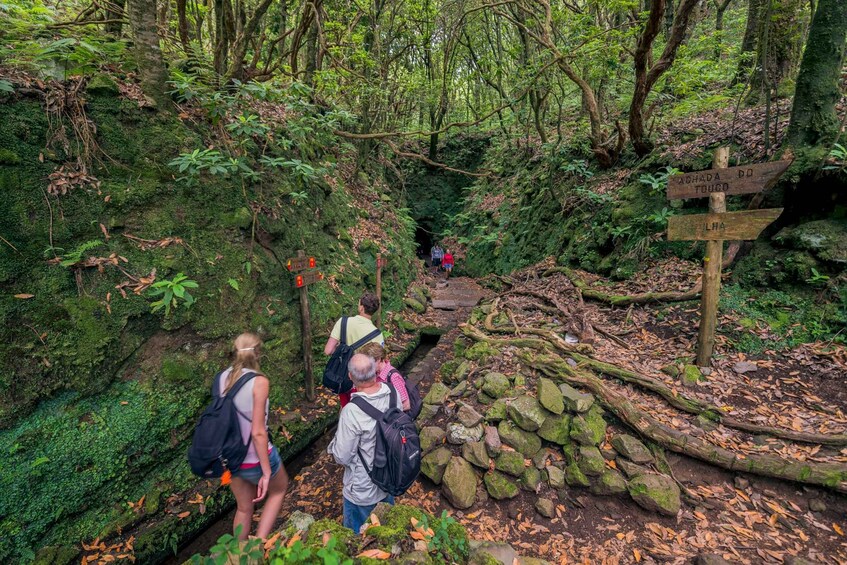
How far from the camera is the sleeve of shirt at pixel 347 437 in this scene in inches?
98.1

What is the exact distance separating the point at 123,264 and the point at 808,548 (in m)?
6.89

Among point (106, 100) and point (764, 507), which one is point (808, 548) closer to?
point (764, 507)

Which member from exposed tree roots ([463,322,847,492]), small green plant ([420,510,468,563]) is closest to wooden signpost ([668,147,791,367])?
exposed tree roots ([463,322,847,492])

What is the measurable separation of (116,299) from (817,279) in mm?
8290

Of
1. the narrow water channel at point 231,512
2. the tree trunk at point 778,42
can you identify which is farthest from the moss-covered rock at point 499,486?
the tree trunk at point 778,42

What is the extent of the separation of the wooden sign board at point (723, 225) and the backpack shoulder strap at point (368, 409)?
433 centimetres

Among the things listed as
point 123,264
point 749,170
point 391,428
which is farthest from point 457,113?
point 391,428

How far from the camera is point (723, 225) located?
403 centimetres

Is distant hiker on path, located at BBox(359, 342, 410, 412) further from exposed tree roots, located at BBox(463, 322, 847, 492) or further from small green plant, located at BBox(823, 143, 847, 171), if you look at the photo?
small green plant, located at BBox(823, 143, 847, 171)

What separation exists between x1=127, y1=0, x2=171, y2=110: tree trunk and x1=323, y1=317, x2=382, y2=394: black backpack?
13.3 feet

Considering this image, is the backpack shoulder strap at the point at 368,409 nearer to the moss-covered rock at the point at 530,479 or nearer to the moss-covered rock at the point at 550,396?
the moss-covered rock at the point at 530,479

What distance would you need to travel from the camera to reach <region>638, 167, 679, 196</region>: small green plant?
20.3 ft

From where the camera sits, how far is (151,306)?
379cm

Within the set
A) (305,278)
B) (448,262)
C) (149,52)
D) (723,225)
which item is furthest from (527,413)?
(448,262)
